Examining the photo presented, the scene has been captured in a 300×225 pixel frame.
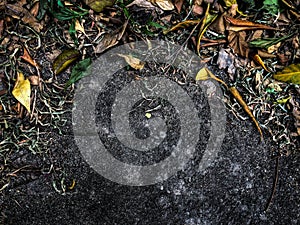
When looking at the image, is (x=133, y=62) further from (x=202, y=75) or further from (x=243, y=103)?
(x=243, y=103)

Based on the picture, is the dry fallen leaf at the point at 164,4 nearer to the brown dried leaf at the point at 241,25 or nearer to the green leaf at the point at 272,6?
the brown dried leaf at the point at 241,25

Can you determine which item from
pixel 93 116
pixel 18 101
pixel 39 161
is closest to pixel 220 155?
pixel 93 116

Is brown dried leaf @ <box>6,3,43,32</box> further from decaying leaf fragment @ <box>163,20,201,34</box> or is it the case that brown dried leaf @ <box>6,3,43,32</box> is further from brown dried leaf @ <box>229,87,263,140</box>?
brown dried leaf @ <box>229,87,263,140</box>

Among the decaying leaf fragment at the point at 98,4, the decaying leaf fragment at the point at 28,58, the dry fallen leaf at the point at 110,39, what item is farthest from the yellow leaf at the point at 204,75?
the decaying leaf fragment at the point at 28,58

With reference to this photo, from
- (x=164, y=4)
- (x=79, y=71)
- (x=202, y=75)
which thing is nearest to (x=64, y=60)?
(x=79, y=71)

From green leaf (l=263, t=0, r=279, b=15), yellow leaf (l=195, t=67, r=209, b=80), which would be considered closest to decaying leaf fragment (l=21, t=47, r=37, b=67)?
yellow leaf (l=195, t=67, r=209, b=80)

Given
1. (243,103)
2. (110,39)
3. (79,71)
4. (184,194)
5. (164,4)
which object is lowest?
(184,194)
